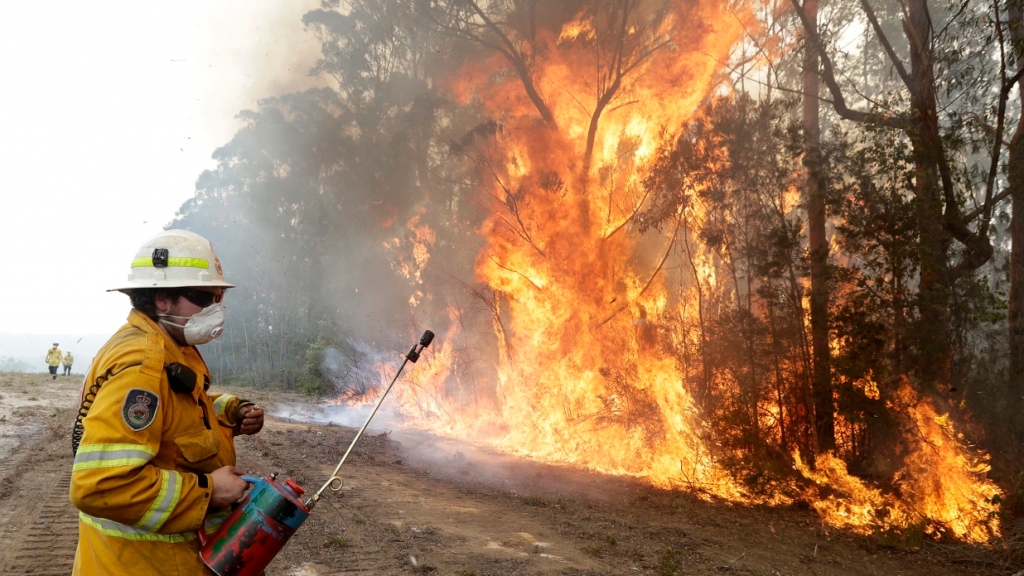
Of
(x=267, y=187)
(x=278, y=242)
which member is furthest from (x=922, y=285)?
(x=278, y=242)

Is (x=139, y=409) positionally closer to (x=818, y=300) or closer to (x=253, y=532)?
(x=253, y=532)

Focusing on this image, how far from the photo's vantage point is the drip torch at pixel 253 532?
2400 mm

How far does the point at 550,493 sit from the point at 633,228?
20.7 ft

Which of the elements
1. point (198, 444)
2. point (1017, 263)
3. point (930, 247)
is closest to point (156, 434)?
point (198, 444)

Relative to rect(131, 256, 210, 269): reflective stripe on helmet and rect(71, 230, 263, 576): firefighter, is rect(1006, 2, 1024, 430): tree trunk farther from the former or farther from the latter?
rect(131, 256, 210, 269): reflective stripe on helmet

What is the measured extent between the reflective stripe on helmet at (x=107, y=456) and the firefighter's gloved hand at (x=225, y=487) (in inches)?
13.4

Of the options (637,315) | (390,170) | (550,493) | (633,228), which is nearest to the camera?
(550,493)

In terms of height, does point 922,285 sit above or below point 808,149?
below

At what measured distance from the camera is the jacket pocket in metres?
2.40

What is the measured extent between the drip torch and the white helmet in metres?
0.92

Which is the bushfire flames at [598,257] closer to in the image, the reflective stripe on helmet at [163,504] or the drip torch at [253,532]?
the drip torch at [253,532]

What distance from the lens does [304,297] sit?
32.7 meters

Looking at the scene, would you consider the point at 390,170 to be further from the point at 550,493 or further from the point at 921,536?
the point at 921,536

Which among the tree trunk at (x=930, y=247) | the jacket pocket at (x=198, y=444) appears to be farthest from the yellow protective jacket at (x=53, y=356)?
the tree trunk at (x=930, y=247)
